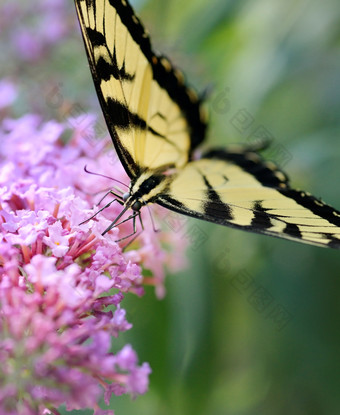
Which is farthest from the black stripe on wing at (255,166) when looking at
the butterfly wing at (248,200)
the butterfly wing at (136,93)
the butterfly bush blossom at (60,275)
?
the butterfly bush blossom at (60,275)

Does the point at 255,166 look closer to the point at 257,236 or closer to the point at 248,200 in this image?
the point at 248,200

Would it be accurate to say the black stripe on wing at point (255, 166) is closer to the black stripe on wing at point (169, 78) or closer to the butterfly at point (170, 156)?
the butterfly at point (170, 156)

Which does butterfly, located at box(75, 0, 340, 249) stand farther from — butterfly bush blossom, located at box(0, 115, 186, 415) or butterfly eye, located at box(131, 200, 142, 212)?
butterfly bush blossom, located at box(0, 115, 186, 415)

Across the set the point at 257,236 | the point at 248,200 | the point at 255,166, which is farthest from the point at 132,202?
the point at 257,236

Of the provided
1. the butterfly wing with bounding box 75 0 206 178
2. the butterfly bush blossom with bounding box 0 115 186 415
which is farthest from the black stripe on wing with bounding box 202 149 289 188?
the butterfly bush blossom with bounding box 0 115 186 415

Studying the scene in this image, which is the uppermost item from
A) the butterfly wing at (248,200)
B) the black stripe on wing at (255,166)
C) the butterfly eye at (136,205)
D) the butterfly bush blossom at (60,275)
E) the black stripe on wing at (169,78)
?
the black stripe on wing at (169,78)

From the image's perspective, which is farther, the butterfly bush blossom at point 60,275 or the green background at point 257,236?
the green background at point 257,236

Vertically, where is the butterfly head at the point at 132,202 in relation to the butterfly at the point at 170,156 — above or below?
below
